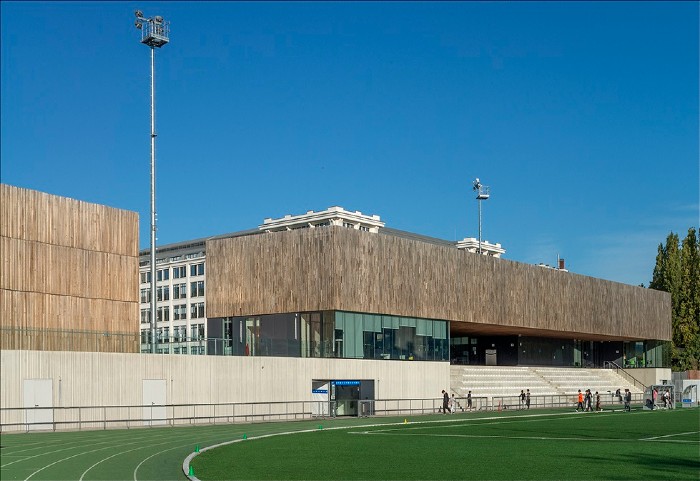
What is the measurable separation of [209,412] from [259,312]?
47.3ft

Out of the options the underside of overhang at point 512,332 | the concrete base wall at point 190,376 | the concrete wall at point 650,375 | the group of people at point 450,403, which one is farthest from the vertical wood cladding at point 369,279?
the concrete wall at point 650,375

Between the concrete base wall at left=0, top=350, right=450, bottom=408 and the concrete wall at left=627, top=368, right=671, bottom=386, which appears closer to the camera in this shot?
the concrete base wall at left=0, top=350, right=450, bottom=408

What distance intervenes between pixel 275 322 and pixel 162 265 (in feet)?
315

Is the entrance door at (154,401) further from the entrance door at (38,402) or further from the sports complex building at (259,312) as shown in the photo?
the entrance door at (38,402)

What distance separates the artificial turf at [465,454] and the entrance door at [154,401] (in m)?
8.38

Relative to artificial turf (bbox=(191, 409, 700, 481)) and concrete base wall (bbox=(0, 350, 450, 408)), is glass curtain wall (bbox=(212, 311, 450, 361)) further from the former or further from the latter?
artificial turf (bbox=(191, 409, 700, 481))

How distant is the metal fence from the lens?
41.0 meters

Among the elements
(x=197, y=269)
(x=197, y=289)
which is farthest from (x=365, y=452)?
(x=197, y=269)

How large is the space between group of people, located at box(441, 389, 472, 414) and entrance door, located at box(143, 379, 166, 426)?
2102 cm

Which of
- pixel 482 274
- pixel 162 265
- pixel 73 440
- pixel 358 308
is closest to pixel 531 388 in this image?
pixel 482 274

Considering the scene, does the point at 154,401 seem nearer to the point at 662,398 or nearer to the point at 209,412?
the point at 209,412

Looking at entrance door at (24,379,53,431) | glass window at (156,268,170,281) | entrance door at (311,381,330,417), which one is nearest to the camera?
entrance door at (24,379,53,431)

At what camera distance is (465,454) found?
29.5 m

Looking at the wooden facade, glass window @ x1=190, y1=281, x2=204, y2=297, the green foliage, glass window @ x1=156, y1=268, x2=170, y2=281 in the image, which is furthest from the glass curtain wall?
glass window @ x1=156, y1=268, x2=170, y2=281
